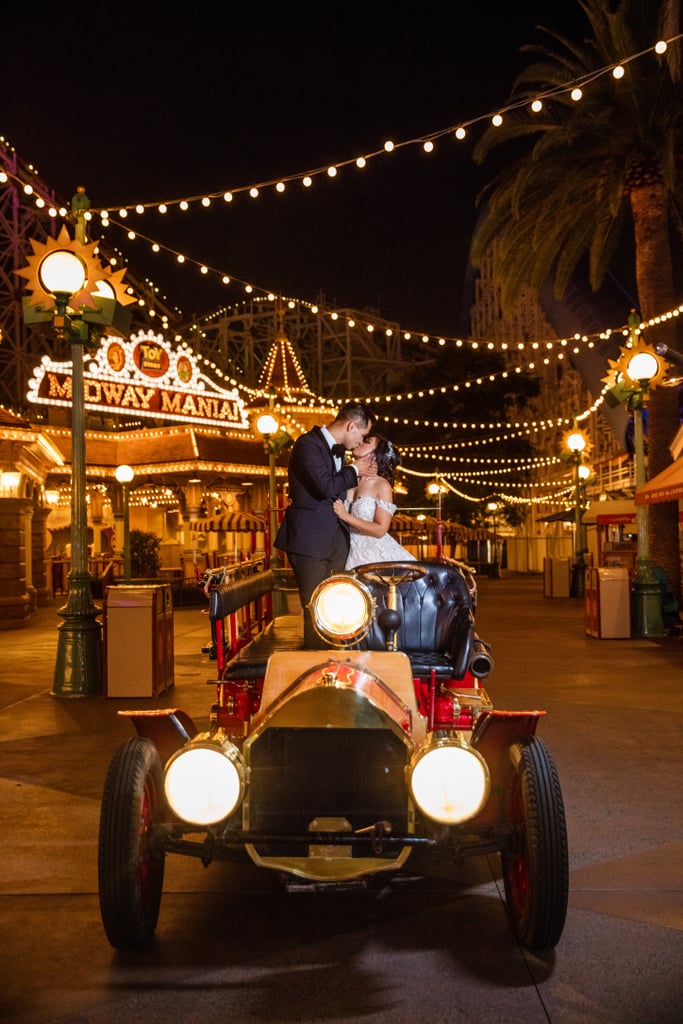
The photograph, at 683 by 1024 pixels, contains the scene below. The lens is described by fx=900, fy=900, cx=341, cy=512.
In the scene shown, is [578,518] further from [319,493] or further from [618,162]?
[319,493]

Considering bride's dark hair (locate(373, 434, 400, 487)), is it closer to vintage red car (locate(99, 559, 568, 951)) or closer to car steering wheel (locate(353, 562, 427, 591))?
car steering wheel (locate(353, 562, 427, 591))

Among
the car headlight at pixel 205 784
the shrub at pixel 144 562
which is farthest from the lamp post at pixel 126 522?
the car headlight at pixel 205 784

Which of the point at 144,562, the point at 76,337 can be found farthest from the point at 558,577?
the point at 76,337

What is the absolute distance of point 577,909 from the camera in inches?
155

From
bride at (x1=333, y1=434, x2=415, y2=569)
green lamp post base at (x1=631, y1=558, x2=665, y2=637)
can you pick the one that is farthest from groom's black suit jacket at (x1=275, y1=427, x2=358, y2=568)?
green lamp post base at (x1=631, y1=558, x2=665, y2=637)

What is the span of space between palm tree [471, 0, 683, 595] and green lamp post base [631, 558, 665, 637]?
2.39m

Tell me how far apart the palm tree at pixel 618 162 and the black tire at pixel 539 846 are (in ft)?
44.8

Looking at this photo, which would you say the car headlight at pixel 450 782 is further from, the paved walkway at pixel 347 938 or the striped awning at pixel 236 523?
the striped awning at pixel 236 523

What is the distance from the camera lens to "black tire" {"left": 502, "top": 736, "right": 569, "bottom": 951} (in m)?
3.32

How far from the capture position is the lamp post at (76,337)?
29.9 ft

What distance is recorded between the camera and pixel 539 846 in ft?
10.9

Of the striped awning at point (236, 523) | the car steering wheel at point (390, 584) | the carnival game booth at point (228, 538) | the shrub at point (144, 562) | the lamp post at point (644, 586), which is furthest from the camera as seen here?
the shrub at point (144, 562)

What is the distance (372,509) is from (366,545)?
0.99ft

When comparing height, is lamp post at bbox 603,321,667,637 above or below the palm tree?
below
